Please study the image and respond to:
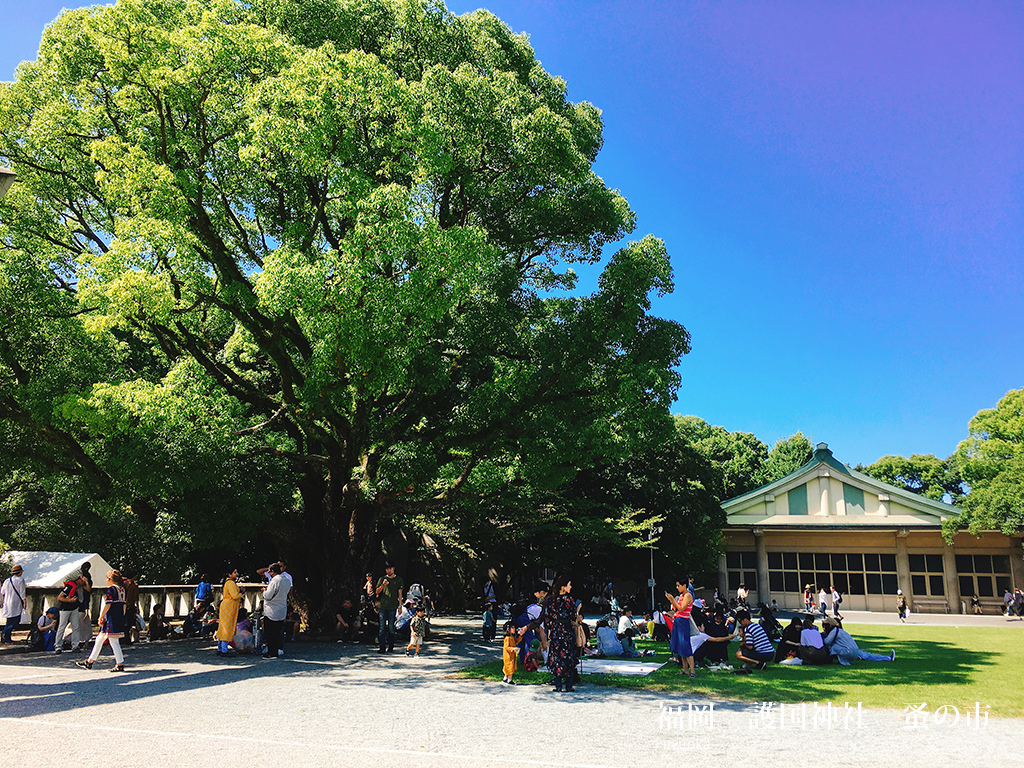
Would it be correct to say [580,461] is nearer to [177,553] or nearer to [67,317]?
[67,317]

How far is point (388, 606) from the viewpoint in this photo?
13812 mm

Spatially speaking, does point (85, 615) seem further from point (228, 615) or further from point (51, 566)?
point (51, 566)

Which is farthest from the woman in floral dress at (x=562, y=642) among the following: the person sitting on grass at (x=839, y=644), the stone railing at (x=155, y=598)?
the stone railing at (x=155, y=598)

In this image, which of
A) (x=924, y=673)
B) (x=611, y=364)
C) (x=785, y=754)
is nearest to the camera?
(x=785, y=754)

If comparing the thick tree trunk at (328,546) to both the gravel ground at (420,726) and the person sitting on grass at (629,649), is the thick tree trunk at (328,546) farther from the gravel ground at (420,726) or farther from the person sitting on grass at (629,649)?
the person sitting on grass at (629,649)

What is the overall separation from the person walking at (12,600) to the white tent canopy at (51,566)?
2.96 feet

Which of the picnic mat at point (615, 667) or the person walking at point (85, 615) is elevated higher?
the person walking at point (85, 615)

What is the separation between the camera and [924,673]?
11523 millimetres

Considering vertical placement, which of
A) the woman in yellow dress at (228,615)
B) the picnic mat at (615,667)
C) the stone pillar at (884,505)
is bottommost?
the picnic mat at (615,667)

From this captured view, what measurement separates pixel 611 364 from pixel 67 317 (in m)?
11.4

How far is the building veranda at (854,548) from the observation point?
113ft

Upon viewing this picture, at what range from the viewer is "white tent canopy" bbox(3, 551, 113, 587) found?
48.5ft

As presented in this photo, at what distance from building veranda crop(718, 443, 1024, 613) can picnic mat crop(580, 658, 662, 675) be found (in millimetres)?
25720

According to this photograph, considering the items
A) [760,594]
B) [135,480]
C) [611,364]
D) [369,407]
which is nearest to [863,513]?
[760,594]
